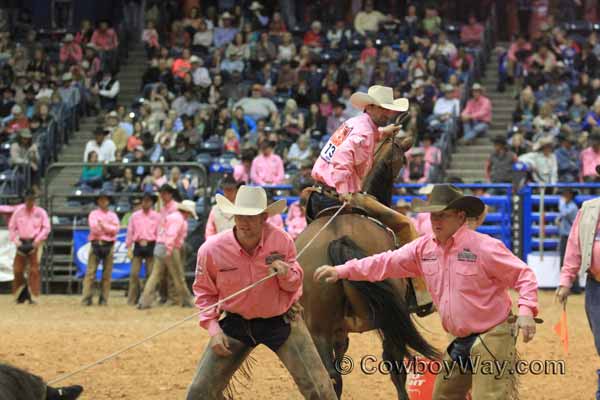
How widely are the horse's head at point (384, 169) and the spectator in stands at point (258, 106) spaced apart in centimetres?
1397

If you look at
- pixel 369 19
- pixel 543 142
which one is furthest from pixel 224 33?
pixel 543 142

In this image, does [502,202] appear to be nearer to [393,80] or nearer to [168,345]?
[393,80]

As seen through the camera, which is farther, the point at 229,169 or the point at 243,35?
the point at 243,35

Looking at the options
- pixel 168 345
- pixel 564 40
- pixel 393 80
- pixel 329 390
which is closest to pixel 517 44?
pixel 564 40

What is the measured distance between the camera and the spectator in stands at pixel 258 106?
77.0 ft

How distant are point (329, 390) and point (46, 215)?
1234 centimetres

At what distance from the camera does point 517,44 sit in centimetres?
2480

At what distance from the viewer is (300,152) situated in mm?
21391

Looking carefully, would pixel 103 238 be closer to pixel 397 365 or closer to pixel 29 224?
pixel 29 224

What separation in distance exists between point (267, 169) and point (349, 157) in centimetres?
1101

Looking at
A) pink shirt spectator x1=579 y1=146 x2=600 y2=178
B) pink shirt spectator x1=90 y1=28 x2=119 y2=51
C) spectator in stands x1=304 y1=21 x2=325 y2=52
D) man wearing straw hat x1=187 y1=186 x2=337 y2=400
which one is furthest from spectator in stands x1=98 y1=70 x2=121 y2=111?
man wearing straw hat x1=187 y1=186 x2=337 y2=400

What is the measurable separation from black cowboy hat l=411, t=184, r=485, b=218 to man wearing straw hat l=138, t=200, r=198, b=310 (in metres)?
10.9

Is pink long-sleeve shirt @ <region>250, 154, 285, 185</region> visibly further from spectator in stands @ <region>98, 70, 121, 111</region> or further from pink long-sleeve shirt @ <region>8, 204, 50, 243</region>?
spectator in stands @ <region>98, 70, 121, 111</region>

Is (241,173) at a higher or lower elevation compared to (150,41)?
lower
